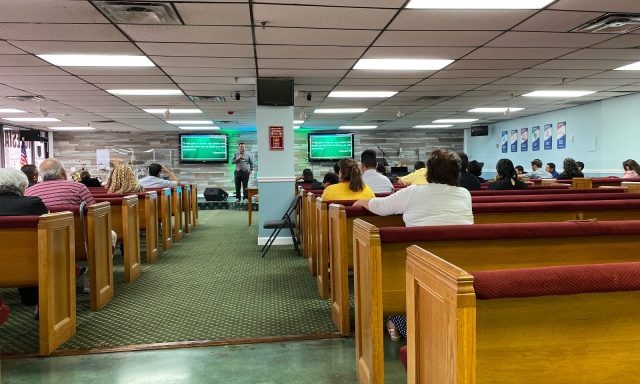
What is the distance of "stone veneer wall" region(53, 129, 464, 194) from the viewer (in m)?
15.4

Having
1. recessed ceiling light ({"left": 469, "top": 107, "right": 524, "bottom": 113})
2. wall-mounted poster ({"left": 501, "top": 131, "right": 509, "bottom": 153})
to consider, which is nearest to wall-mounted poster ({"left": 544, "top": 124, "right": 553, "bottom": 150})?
recessed ceiling light ({"left": 469, "top": 107, "right": 524, "bottom": 113})

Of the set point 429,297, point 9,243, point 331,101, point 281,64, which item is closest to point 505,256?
point 429,297

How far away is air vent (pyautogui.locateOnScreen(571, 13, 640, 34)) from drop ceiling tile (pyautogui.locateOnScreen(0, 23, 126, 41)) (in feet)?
14.7

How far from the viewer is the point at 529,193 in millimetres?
4445

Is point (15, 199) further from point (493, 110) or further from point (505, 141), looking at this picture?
point (505, 141)

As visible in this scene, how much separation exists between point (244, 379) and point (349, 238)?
4.44 ft

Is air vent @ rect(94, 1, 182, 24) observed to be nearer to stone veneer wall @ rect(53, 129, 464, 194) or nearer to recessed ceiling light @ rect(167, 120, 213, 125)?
recessed ceiling light @ rect(167, 120, 213, 125)

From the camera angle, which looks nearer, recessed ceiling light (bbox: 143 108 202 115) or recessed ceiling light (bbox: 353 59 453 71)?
recessed ceiling light (bbox: 353 59 453 71)

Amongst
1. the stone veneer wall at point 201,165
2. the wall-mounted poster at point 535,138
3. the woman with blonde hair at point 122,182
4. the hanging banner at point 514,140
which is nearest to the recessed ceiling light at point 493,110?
the wall-mounted poster at point 535,138

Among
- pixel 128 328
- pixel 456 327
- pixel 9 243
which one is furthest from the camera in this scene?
pixel 128 328

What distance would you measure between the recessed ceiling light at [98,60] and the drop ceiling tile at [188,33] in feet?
3.03

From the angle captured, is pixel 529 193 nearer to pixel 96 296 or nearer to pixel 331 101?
pixel 96 296

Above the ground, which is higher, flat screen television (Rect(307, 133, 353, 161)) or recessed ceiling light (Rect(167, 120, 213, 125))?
recessed ceiling light (Rect(167, 120, 213, 125))

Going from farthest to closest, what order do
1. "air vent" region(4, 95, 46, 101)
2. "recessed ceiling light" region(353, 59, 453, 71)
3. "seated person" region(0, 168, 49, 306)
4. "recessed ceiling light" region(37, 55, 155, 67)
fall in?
"air vent" region(4, 95, 46, 101) < "recessed ceiling light" region(353, 59, 453, 71) < "recessed ceiling light" region(37, 55, 155, 67) < "seated person" region(0, 168, 49, 306)
